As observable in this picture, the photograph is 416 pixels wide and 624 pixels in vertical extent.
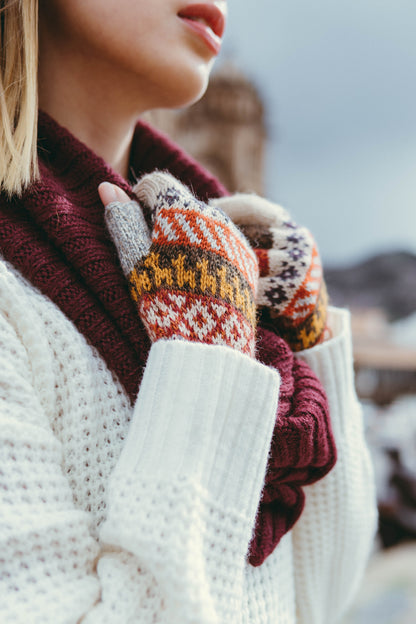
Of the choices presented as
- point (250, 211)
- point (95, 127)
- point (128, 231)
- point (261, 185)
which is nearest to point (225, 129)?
point (261, 185)

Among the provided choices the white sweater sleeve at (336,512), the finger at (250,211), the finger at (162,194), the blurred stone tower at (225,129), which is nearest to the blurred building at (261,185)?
the blurred stone tower at (225,129)

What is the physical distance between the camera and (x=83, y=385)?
55cm

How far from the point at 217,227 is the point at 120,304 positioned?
14 cm

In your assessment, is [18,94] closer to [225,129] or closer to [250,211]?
[250,211]

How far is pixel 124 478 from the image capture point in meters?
0.48

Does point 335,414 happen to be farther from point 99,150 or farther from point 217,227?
point 99,150

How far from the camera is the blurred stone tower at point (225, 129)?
9578 mm

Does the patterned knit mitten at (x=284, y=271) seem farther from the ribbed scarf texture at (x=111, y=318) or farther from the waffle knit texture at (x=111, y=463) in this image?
the waffle knit texture at (x=111, y=463)

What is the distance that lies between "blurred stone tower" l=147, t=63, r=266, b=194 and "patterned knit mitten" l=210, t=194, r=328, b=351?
8977 millimetres

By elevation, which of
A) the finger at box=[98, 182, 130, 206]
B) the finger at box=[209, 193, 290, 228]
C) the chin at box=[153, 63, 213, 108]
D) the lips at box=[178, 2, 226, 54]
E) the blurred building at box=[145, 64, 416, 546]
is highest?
the lips at box=[178, 2, 226, 54]

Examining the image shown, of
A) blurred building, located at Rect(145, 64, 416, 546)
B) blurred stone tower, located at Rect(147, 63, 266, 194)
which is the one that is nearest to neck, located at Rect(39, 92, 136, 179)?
blurred building, located at Rect(145, 64, 416, 546)

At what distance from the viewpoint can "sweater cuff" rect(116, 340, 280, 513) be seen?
0.49 metres

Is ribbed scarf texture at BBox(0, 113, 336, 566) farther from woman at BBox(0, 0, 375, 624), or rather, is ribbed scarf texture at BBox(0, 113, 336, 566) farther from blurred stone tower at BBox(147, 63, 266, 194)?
blurred stone tower at BBox(147, 63, 266, 194)

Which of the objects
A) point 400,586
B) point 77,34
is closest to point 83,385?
point 77,34
